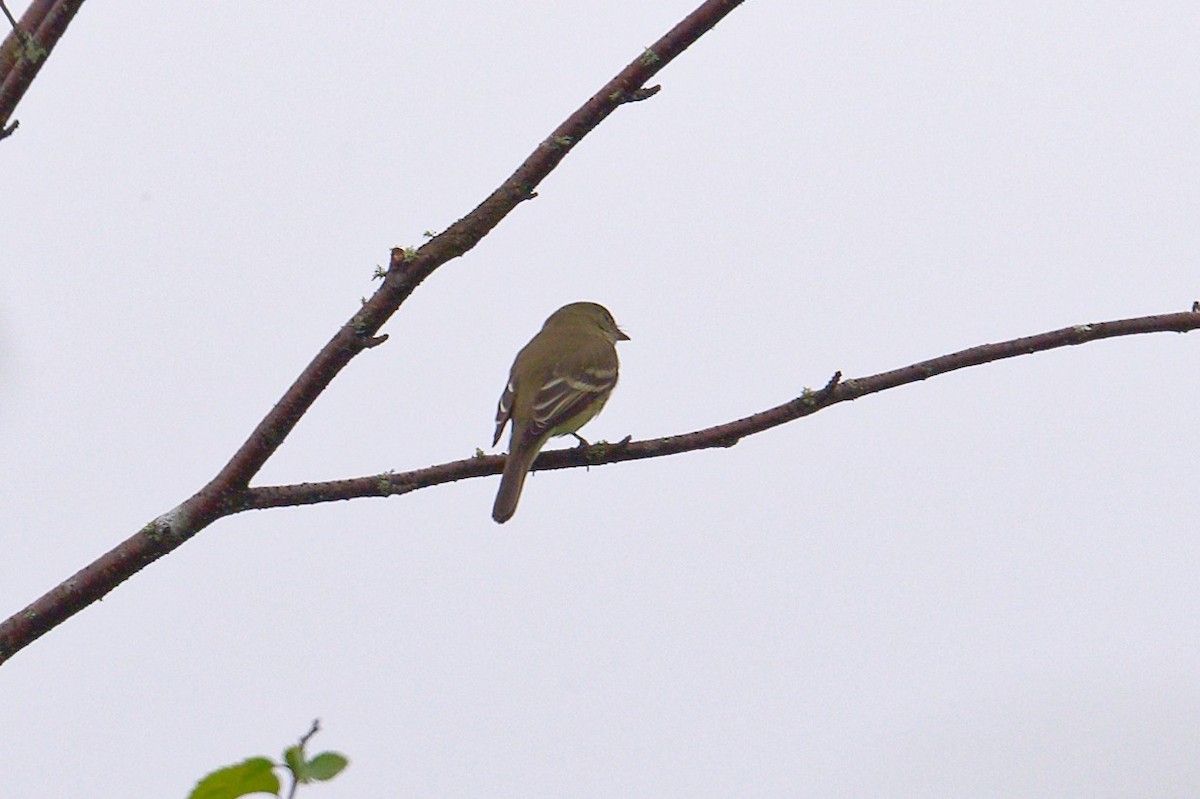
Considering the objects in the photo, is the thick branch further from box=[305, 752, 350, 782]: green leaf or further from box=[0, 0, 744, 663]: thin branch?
box=[305, 752, 350, 782]: green leaf

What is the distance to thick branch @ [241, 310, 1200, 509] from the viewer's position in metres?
2.73

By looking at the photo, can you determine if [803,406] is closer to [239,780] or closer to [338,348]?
[338,348]

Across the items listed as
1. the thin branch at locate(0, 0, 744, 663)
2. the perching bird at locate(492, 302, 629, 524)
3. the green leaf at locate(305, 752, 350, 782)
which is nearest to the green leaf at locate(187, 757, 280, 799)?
the green leaf at locate(305, 752, 350, 782)

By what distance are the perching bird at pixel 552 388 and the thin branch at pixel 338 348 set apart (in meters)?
2.47

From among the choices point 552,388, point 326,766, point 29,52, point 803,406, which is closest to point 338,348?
point 29,52

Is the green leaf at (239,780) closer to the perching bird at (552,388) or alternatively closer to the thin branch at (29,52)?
the thin branch at (29,52)

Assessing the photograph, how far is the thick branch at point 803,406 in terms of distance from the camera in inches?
108

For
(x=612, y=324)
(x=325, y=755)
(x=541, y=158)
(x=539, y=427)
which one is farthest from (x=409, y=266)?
(x=612, y=324)

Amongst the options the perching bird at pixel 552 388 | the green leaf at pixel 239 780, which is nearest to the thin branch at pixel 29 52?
the green leaf at pixel 239 780

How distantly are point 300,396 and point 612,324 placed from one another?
6186mm

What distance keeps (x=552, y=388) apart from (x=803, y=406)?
363 centimetres

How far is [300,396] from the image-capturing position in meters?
2.59

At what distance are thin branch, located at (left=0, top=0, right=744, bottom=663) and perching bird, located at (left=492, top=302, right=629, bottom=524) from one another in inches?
97.2

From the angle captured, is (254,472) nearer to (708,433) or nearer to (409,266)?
(409,266)
